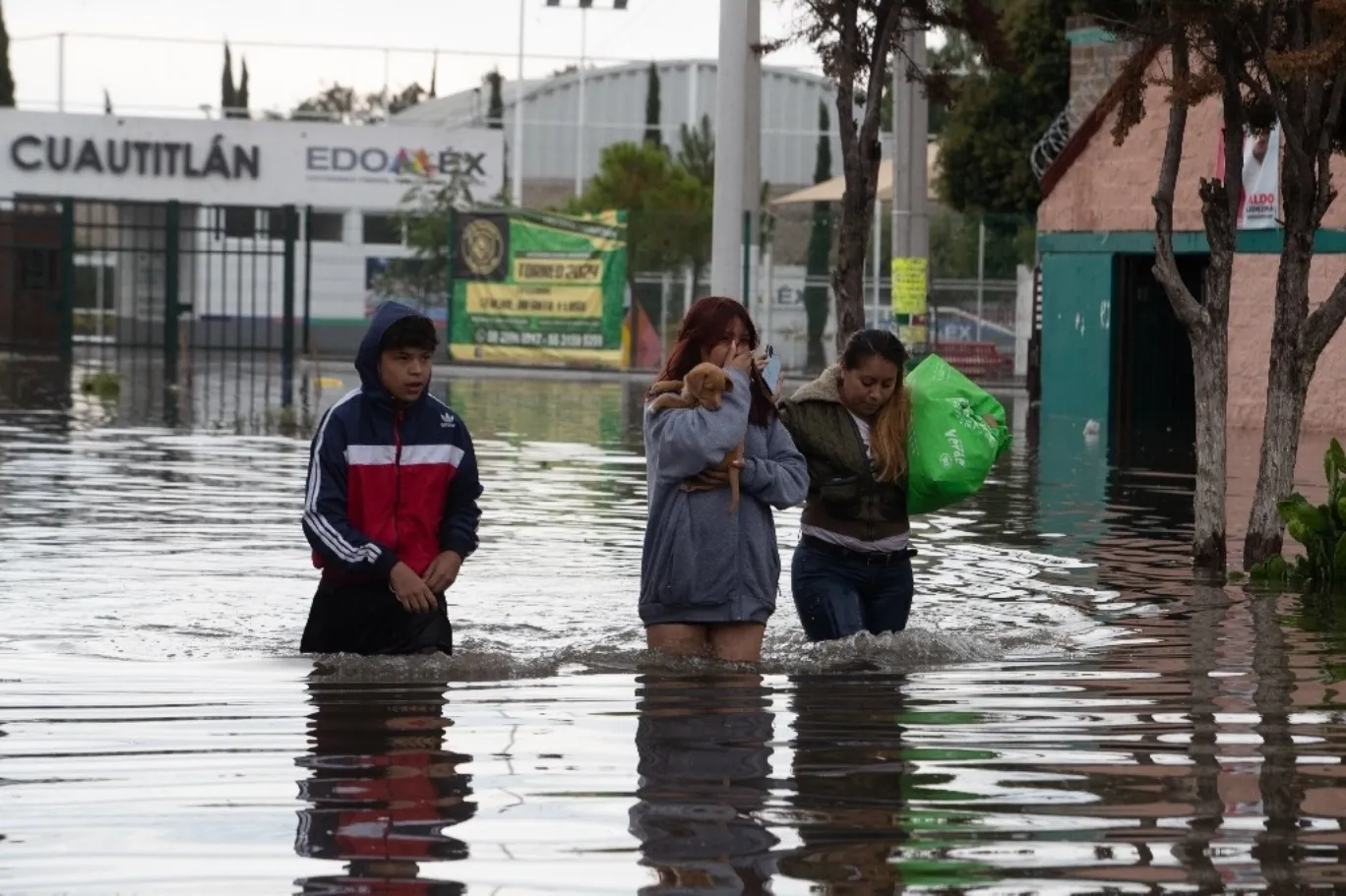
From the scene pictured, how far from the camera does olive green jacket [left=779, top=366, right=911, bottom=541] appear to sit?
803cm

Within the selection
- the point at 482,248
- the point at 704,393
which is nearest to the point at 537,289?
the point at 482,248

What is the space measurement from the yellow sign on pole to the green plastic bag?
17.7 m

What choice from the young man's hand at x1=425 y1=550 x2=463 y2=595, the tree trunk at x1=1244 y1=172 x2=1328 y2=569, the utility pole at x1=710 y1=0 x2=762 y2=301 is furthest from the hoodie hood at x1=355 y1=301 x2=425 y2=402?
the utility pole at x1=710 y1=0 x2=762 y2=301

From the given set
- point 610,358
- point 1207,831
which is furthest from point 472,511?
point 610,358

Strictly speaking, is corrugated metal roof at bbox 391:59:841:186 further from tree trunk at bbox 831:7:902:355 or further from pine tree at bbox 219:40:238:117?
tree trunk at bbox 831:7:902:355

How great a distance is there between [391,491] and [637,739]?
Result: 117 cm

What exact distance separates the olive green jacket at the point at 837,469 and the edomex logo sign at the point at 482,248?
109 feet

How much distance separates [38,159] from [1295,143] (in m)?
43.8

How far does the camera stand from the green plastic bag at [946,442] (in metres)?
8.02

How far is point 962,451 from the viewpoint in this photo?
8.05 m

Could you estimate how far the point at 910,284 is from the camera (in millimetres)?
25891

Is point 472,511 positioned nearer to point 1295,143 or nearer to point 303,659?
point 303,659

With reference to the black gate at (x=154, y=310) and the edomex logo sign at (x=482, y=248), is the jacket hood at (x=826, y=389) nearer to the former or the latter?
the black gate at (x=154, y=310)

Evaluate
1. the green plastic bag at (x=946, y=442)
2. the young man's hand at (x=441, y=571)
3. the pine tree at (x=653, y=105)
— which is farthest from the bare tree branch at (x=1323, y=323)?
the pine tree at (x=653, y=105)
